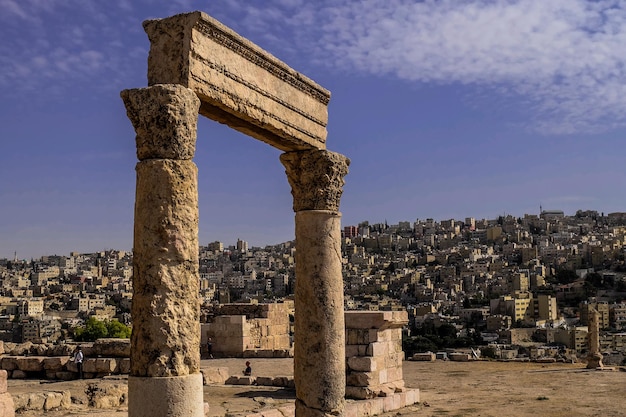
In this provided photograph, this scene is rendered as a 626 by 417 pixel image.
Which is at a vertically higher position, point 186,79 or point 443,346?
point 186,79

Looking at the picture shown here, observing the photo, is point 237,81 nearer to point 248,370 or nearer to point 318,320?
point 318,320

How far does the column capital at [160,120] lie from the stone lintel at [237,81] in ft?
1.26

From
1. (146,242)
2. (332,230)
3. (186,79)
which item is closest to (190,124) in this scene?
(186,79)

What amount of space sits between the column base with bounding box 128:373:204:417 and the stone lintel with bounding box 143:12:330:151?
2.82m

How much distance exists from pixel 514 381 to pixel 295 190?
40.4ft

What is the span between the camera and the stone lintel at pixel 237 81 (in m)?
7.73

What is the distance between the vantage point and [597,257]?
13012 centimetres

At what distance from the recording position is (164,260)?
7.10m

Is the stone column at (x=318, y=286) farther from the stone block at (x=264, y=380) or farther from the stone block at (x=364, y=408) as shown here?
the stone block at (x=264, y=380)

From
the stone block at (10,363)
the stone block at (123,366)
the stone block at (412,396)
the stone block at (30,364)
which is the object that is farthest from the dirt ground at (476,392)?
the stone block at (123,366)

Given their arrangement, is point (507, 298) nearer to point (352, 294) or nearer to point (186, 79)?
point (352, 294)

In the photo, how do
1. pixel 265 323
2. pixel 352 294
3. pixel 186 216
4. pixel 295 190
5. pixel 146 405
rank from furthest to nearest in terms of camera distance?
pixel 352 294, pixel 265 323, pixel 295 190, pixel 186 216, pixel 146 405

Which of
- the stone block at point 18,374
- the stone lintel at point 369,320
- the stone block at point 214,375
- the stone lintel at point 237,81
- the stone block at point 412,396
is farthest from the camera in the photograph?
the stone block at point 18,374

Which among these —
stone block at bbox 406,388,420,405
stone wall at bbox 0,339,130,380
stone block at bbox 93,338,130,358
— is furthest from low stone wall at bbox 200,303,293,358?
stone block at bbox 406,388,420,405
